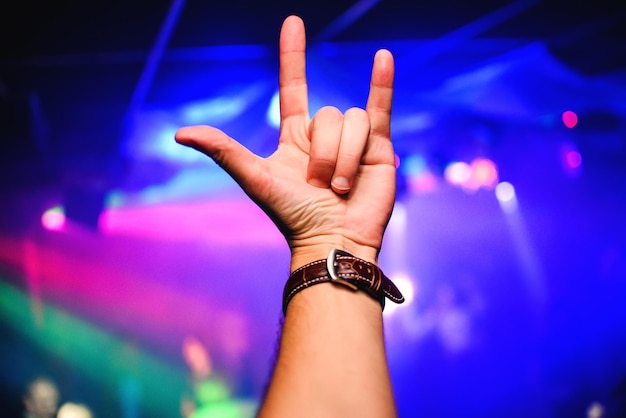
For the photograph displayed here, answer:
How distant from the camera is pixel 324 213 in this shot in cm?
109

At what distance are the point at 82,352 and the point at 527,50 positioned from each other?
479cm

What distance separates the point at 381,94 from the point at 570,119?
4495 mm

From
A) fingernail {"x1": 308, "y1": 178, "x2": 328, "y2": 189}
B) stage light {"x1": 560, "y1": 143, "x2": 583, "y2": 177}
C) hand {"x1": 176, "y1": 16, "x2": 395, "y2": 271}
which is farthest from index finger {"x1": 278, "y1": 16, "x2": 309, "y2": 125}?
stage light {"x1": 560, "y1": 143, "x2": 583, "y2": 177}

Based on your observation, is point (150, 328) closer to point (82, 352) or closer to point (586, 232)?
point (82, 352)

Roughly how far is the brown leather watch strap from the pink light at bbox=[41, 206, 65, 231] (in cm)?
395

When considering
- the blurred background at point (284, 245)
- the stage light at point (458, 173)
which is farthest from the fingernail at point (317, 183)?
the stage light at point (458, 173)

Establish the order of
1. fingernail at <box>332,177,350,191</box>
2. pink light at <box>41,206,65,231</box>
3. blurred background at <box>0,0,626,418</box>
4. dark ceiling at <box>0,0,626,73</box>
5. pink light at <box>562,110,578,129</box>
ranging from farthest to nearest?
pink light at <box>562,110,578,129</box> → pink light at <box>41,206,65,231</box> → blurred background at <box>0,0,626,418</box> → dark ceiling at <box>0,0,626,73</box> → fingernail at <box>332,177,350,191</box>

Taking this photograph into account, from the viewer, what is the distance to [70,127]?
152 inches

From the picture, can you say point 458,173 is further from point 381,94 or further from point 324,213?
point 324,213

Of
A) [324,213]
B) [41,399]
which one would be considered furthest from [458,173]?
[41,399]

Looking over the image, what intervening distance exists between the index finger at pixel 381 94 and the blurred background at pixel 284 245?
74.1 inches

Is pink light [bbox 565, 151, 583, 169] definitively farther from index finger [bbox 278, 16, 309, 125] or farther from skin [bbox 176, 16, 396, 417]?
index finger [bbox 278, 16, 309, 125]

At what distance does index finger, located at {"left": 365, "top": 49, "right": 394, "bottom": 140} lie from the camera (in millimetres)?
1175

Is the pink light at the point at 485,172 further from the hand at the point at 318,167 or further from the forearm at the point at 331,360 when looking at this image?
the forearm at the point at 331,360
